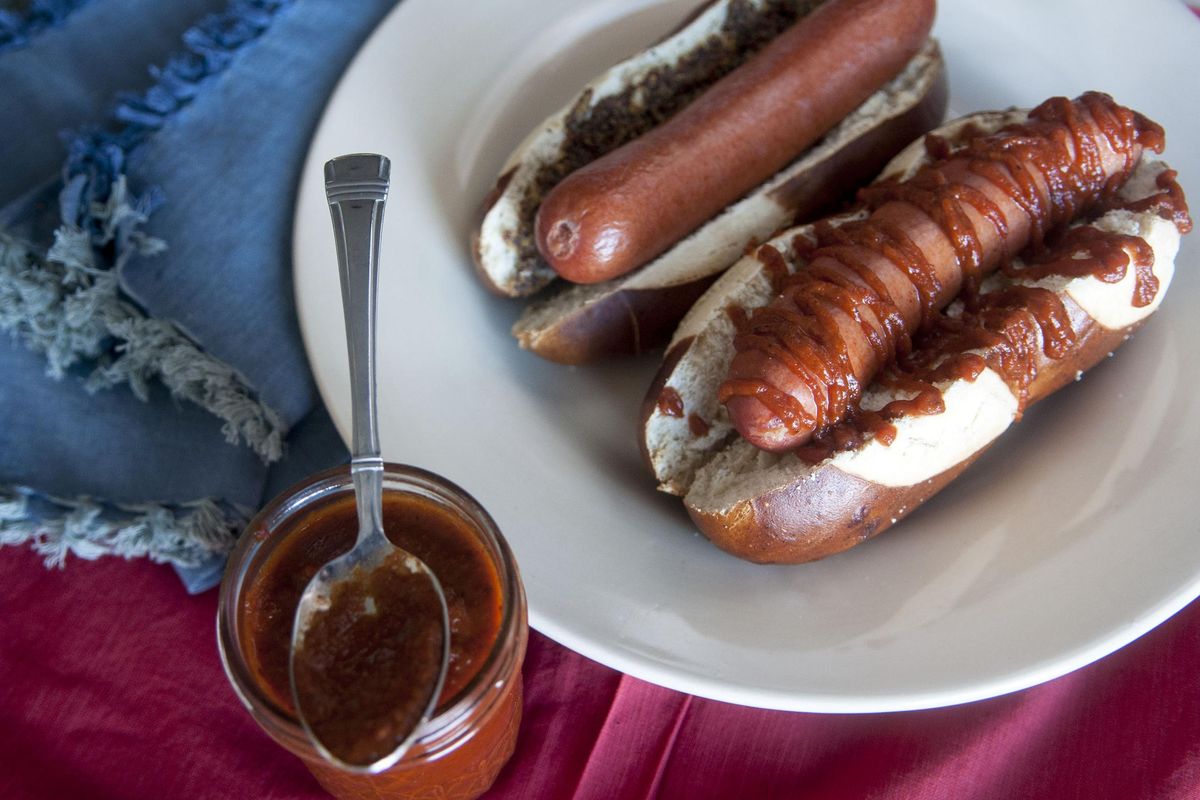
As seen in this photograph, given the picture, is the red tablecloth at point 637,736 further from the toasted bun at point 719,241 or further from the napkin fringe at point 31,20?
the napkin fringe at point 31,20

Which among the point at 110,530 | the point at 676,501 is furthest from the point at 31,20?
the point at 676,501

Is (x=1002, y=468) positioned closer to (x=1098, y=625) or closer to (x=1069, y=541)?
(x=1069, y=541)

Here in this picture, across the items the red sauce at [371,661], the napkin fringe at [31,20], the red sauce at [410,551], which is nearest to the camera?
the red sauce at [371,661]

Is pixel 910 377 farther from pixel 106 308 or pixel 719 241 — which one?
pixel 106 308

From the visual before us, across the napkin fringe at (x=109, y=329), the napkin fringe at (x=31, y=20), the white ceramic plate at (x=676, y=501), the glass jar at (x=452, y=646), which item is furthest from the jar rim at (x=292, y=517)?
the napkin fringe at (x=31, y=20)

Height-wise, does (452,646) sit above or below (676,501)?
above

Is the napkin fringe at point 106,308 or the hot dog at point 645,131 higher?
the hot dog at point 645,131
